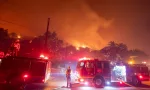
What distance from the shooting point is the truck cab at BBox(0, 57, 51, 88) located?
16359 millimetres

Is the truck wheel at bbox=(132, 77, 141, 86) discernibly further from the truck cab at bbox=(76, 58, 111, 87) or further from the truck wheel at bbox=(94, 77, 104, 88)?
the truck wheel at bbox=(94, 77, 104, 88)

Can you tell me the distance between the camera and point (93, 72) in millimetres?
18594

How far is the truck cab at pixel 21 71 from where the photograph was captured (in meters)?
16.4

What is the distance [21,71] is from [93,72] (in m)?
6.89

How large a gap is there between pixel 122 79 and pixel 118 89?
6406 mm

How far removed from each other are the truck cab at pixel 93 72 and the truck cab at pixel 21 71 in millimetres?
3622

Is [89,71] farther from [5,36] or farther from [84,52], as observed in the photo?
[84,52]

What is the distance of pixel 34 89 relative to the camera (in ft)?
51.9

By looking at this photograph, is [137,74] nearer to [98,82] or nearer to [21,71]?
[98,82]

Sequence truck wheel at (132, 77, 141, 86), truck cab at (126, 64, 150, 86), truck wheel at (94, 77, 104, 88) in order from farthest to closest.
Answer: truck cab at (126, 64, 150, 86)
truck wheel at (132, 77, 141, 86)
truck wheel at (94, 77, 104, 88)

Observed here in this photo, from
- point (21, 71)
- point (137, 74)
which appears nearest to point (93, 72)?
point (137, 74)

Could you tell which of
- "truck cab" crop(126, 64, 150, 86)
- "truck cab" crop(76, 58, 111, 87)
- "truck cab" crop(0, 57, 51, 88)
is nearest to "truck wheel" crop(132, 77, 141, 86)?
"truck cab" crop(126, 64, 150, 86)

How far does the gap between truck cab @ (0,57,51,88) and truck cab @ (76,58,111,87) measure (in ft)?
11.9

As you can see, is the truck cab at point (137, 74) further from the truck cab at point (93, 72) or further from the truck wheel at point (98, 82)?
the truck wheel at point (98, 82)
